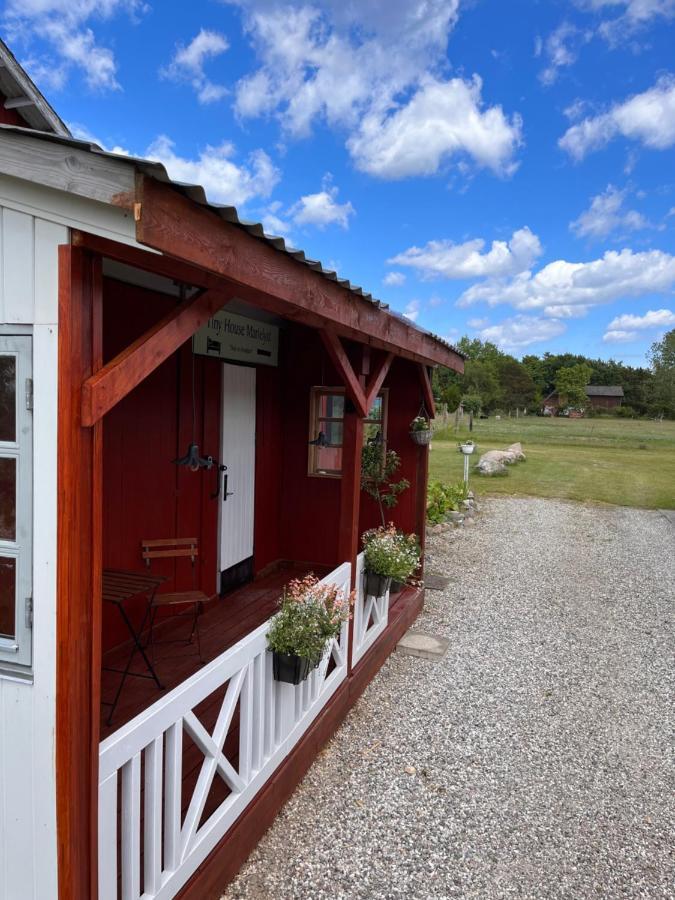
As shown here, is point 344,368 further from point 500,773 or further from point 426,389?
point 426,389

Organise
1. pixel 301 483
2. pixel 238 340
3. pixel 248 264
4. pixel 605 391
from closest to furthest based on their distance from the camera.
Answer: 1. pixel 248 264
2. pixel 238 340
3. pixel 301 483
4. pixel 605 391

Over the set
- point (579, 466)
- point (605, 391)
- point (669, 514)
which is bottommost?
point (669, 514)

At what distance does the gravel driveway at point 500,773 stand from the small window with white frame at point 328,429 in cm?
186

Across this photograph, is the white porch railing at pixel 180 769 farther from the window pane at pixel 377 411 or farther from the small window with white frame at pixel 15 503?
the window pane at pixel 377 411

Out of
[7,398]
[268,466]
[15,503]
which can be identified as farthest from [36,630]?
[268,466]

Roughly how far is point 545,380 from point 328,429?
70637 mm

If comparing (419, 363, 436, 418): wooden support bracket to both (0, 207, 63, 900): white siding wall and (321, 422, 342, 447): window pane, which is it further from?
(0, 207, 63, 900): white siding wall

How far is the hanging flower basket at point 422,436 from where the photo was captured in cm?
571

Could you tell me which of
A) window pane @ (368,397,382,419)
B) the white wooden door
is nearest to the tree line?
window pane @ (368,397,382,419)

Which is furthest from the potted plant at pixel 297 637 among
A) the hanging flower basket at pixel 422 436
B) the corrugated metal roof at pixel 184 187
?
the hanging flower basket at pixel 422 436

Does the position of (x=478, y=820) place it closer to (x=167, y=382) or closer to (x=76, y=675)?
(x=76, y=675)

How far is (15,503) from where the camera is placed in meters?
1.74

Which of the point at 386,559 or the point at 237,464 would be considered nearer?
the point at 386,559

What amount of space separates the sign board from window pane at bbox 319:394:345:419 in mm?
662
